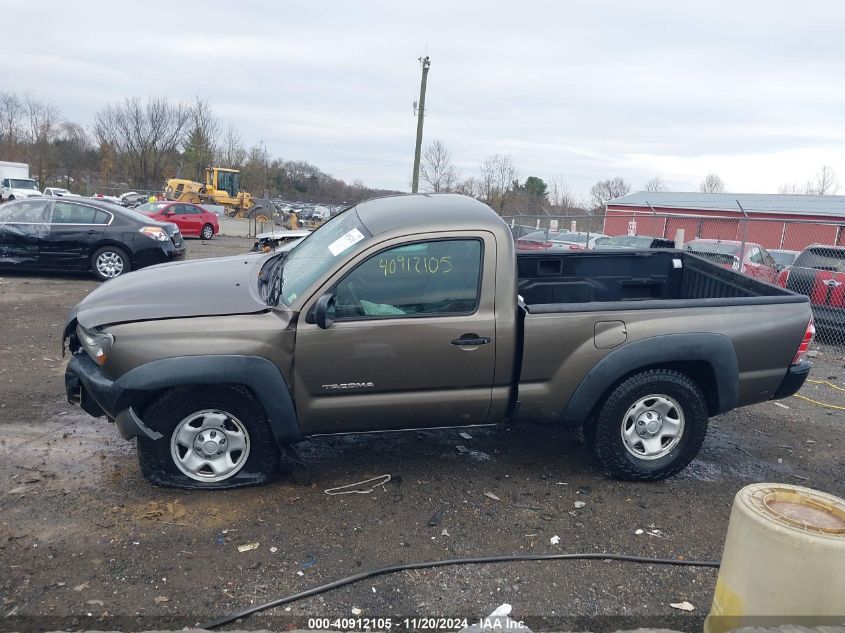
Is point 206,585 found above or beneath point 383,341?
beneath

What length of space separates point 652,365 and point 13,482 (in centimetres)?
423

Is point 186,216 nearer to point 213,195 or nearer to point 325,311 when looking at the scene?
point 213,195

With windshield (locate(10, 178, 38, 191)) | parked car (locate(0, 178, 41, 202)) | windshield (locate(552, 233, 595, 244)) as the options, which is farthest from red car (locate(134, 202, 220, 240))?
windshield (locate(10, 178, 38, 191))

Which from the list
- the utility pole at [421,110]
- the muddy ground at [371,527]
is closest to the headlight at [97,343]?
the muddy ground at [371,527]

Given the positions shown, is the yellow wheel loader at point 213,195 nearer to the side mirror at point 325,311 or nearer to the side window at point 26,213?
the side window at point 26,213

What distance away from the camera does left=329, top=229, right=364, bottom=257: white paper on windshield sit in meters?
4.13

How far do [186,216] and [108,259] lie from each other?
1370 cm

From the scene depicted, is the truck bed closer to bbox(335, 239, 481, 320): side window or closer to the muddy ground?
the muddy ground

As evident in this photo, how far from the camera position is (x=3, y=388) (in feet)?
19.0

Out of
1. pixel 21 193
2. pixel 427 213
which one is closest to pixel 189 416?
pixel 427 213

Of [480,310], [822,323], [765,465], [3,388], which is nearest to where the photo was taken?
[480,310]

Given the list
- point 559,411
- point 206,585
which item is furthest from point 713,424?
point 206,585

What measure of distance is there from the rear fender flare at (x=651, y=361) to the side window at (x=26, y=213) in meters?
10.4

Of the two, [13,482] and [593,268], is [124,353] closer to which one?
[13,482]
